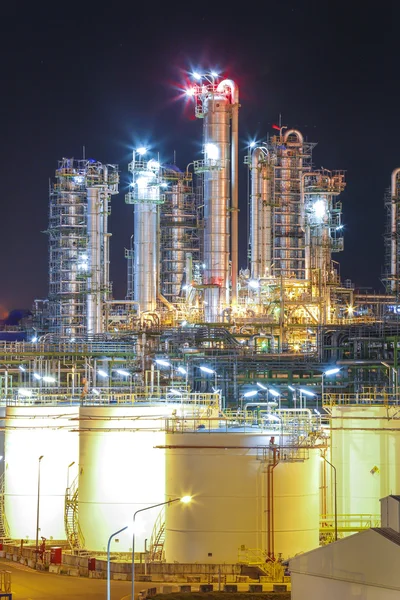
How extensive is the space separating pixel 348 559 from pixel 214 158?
3475 centimetres

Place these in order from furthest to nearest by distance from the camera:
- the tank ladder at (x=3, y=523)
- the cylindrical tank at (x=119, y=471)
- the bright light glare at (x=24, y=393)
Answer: the bright light glare at (x=24, y=393), the tank ladder at (x=3, y=523), the cylindrical tank at (x=119, y=471)

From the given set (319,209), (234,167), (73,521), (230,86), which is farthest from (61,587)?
(319,209)

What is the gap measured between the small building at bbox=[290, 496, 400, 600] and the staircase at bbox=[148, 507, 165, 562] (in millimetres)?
8208

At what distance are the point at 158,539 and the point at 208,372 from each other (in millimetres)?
18206

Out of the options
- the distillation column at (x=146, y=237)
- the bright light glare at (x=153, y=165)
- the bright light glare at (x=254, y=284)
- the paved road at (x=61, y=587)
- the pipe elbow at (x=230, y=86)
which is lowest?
the paved road at (x=61, y=587)

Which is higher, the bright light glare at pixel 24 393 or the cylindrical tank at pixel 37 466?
the bright light glare at pixel 24 393

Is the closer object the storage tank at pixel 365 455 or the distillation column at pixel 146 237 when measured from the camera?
the storage tank at pixel 365 455

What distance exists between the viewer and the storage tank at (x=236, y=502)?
2708 centimetres

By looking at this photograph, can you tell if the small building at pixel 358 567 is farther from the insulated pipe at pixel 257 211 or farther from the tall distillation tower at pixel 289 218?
the insulated pipe at pixel 257 211

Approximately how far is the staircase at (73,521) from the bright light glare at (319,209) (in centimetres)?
3053

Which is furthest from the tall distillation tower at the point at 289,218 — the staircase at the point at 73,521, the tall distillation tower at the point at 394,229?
the staircase at the point at 73,521

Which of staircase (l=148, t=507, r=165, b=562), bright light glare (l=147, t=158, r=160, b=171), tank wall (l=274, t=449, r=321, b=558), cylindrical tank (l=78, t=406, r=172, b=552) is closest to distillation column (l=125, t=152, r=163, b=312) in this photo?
bright light glare (l=147, t=158, r=160, b=171)

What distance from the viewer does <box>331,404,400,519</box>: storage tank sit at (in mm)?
30078

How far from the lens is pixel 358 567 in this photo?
19828 millimetres
